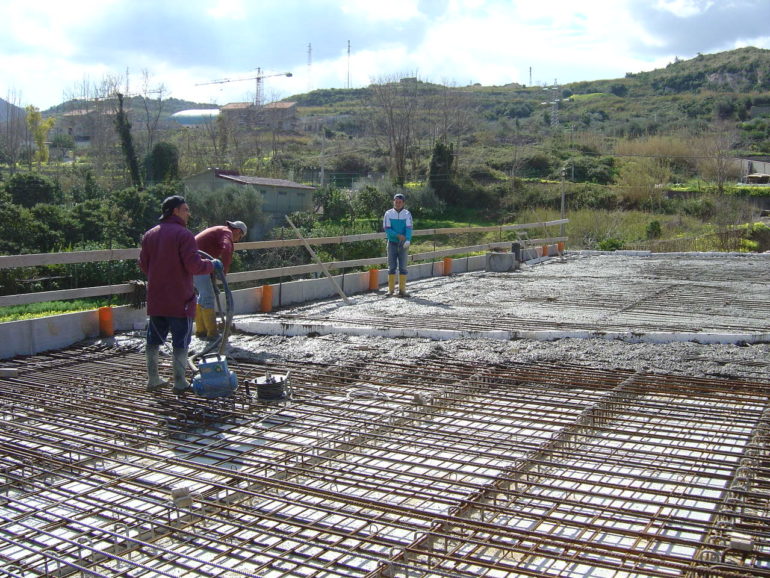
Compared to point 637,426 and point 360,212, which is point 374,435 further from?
point 360,212

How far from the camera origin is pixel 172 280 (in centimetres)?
521

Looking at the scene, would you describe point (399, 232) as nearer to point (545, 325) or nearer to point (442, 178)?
point (545, 325)

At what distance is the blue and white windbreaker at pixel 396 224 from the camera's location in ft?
33.0

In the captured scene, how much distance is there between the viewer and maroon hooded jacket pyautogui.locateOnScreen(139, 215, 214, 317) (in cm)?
521

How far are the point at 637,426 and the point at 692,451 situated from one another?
19.1 inches

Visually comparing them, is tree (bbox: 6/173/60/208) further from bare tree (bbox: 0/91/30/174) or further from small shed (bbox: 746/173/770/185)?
small shed (bbox: 746/173/770/185)

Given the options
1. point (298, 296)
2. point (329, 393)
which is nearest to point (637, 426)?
point (329, 393)

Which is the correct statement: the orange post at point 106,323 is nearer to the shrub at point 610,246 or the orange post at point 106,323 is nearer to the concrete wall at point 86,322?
the concrete wall at point 86,322

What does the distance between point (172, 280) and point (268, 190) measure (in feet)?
77.3

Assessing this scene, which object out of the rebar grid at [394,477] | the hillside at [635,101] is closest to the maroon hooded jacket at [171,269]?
the rebar grid at [394,477]

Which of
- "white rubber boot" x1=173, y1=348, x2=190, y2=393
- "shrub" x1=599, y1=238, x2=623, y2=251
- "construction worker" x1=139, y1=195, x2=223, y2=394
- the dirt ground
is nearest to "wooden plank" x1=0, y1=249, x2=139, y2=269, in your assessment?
the dirt ground

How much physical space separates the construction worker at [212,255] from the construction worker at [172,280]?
1292 millimetres

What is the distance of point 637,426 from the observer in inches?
183

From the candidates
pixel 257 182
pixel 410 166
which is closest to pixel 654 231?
pixel 257 182
